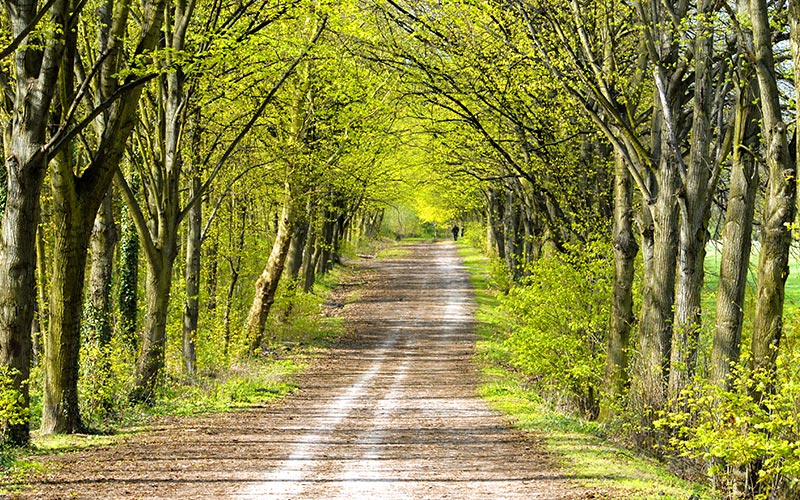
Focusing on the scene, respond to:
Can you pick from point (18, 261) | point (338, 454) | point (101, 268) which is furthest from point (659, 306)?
point (101, 268)

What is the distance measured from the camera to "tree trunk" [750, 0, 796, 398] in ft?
31.1

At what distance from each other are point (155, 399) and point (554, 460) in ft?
26.6

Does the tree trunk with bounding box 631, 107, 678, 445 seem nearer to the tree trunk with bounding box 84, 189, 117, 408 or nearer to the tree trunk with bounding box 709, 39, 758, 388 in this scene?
the tree trunk with bounding box 709, 39, 758, 388

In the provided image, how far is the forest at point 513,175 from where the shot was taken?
10383mm

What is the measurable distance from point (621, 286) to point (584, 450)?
180 inches

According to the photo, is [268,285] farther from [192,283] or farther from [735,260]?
[735,260]

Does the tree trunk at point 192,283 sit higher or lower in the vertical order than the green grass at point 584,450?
higher

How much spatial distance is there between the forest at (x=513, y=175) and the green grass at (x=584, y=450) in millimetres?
497

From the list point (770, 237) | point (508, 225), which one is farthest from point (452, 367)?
point (508, 225)

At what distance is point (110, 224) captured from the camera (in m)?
17.4

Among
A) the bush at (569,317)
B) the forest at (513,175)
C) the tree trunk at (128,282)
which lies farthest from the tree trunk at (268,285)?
the bush at (569,317)

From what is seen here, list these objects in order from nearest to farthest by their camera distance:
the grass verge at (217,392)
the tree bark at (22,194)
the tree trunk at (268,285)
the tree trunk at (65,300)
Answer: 1. the grass verge at (217,392)
2. the tree bark at (22,194)
3. the tree trunk at (65,300)
4. the tree trunk at (268,285)

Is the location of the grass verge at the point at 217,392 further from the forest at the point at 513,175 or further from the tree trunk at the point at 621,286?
the tree trunk at the point at 621,286

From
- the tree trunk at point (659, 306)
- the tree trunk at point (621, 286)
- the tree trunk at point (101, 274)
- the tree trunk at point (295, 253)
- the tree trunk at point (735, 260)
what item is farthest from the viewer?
the tree trunk at point (295, 253)
